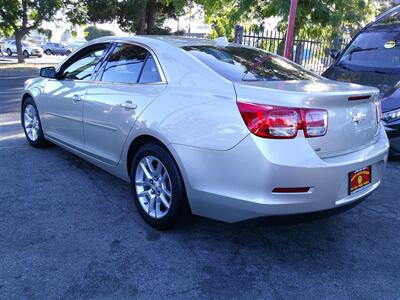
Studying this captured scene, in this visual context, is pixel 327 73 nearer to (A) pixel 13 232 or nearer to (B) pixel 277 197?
(B) pixel 277 197

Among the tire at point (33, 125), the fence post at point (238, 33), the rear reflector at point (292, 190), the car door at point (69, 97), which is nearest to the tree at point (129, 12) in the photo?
the fence post at point (238, 33)

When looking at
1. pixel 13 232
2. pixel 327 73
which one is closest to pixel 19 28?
pixel 327 73

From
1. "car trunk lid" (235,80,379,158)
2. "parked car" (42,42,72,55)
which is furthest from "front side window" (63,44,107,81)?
"parked car" (42,42,72,55)

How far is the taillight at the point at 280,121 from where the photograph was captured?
2650mm

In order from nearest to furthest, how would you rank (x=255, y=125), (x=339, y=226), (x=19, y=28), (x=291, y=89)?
(x=255, y=125) → (x=291, y=89) → (x=339, y=226) → (x=19, y=28)

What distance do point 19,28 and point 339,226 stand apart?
78.0 feet

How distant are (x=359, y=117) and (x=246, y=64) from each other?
1.02 meters

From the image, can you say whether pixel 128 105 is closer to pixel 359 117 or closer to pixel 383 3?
pixel 359 117

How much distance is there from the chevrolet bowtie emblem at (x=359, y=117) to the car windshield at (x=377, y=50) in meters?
3.89

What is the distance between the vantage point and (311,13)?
9.52m

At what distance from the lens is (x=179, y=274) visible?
284cm

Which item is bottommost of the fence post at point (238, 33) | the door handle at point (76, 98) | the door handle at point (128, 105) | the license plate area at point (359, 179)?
the license plate area at point (359, 179)

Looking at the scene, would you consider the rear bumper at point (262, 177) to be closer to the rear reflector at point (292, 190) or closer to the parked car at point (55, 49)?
the rear reflector at point (292, 190)

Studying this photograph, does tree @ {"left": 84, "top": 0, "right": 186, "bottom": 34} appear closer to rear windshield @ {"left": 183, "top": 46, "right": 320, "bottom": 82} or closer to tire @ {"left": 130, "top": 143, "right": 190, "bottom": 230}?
rear windshield @ {"left": 183, "top": 46, "right": 320, "bottom": 82}
